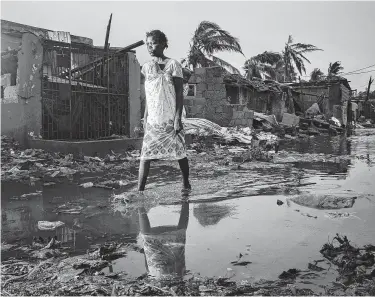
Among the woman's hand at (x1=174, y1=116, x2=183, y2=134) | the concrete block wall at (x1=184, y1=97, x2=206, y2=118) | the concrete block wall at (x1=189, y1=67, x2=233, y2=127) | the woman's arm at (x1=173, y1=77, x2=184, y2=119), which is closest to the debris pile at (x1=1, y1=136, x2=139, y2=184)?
the woman's hand at (x1=174, y1=116, x2=183, y2=134)

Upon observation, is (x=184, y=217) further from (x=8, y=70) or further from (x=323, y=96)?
(x=323, y=96)

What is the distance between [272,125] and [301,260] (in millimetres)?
16409

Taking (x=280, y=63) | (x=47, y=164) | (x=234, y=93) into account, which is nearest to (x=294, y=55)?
(x=280, y=63)

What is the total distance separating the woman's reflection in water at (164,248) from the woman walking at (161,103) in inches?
37.6

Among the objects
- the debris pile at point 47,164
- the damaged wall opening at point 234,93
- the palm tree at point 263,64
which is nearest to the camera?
the debris pile at point 47,164

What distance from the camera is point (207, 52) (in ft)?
72.5

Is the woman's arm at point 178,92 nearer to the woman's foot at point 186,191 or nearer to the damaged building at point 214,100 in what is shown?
the woman's foot at point 186,191

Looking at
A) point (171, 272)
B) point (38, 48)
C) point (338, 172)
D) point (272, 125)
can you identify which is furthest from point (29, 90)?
point (272, 125)

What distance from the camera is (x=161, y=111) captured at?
412cm

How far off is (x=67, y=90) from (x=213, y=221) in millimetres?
6238

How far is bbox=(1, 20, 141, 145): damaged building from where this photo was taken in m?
7.91

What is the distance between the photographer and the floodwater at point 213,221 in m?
2.33

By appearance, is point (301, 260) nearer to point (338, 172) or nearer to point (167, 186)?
point (167, 186)

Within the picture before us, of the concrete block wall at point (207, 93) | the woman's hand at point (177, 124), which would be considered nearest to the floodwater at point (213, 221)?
the woman's hand at point (177, 124)
